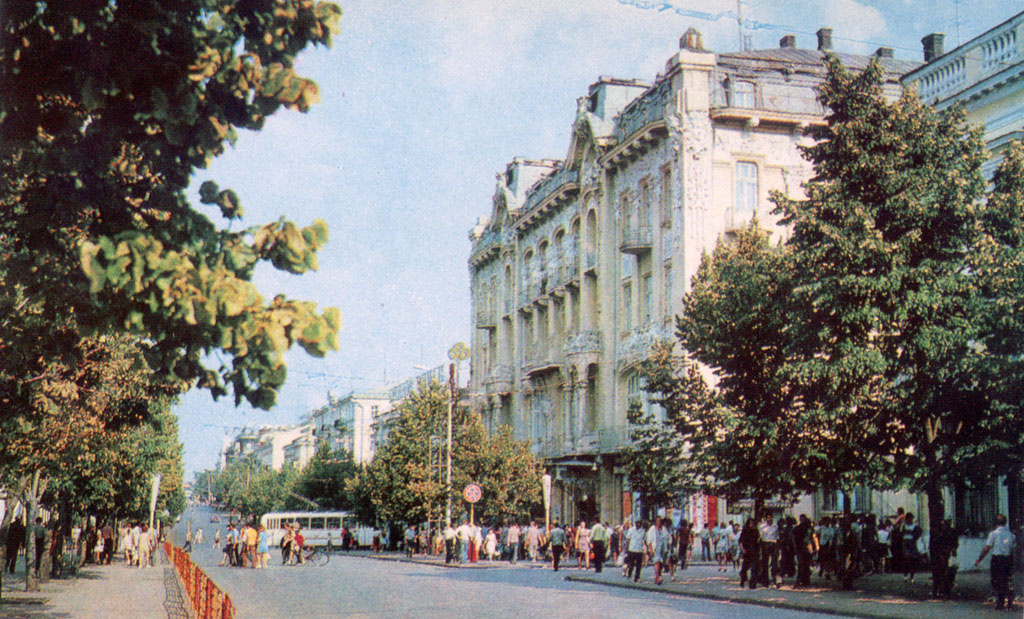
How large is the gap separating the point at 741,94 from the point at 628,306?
33.0 ft

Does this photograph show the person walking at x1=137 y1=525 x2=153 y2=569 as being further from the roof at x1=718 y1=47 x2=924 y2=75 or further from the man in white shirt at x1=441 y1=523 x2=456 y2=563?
the roof at x1=718 y1=47 x2=924 y2=75

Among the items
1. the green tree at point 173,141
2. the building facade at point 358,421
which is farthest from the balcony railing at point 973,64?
the building facade at point 358,421

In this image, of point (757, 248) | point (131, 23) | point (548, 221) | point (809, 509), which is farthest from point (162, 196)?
point (548, 221)

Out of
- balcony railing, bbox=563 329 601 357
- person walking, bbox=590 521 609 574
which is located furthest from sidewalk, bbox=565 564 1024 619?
balcony railing, bbox=563 329 601 357

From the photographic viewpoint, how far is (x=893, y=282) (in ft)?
68.9

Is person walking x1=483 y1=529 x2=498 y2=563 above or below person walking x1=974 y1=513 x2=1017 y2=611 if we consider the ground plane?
below

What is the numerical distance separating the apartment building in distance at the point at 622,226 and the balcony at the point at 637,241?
7 centimetres

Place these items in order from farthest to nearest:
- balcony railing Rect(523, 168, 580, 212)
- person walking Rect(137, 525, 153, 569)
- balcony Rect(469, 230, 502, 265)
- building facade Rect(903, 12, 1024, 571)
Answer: balcony Rect(469, 230, 502, 265) → balcony railing Rect(523, 168, 580, 212) → person walking Rect(137, 525, 153, 569) → building facade Rect(903, 12, 1024, 571)

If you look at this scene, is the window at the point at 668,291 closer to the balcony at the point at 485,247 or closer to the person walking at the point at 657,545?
the person walking at the point at 657,545

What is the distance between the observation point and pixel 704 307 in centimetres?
2873

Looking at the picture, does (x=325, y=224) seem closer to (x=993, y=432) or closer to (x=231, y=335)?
(x=231, y=335)

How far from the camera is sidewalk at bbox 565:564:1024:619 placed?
19.0 metres

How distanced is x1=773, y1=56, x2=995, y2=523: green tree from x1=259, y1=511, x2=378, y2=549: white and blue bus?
57.6 m

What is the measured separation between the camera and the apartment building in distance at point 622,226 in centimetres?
4350
